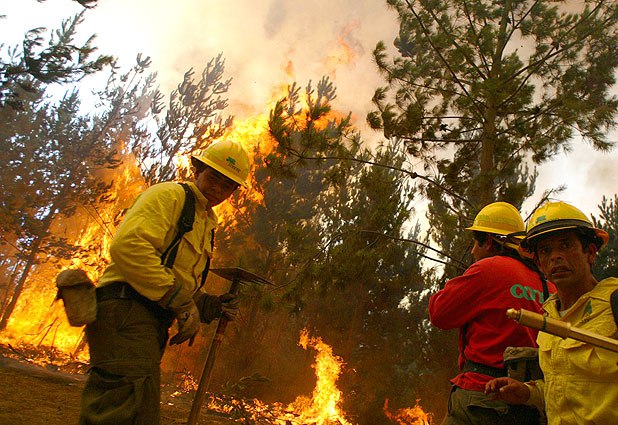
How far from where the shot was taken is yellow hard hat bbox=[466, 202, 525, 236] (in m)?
2.91

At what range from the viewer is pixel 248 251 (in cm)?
1688

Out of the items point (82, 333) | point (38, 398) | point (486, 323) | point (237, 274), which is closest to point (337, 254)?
point (237, 274)

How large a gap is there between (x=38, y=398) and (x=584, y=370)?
7.07 m

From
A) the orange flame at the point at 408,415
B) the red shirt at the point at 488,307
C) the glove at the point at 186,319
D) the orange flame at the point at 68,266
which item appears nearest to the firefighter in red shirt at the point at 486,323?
the red shirt at the point at 488,307

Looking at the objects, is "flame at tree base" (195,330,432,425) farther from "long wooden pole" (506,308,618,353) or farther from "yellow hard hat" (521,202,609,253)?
"long wooden pole" (506,308,618,353)

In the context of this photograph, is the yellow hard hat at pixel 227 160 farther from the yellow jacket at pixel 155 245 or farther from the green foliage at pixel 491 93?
the green foliage at pixel 491 93

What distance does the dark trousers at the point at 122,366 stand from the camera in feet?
6.57

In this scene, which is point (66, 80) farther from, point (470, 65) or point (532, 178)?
point (532, 178)

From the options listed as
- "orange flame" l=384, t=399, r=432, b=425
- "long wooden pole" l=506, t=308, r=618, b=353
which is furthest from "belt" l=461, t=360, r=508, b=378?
"orange flame" l=384, t=399, r=432, b=425

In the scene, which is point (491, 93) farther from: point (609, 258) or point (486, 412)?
point (609, 258)

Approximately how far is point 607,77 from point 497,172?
224 cm

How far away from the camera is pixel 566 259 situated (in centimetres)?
189

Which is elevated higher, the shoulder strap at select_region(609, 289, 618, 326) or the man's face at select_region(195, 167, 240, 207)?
the man's face at select_region(195, 167, 240, 207)

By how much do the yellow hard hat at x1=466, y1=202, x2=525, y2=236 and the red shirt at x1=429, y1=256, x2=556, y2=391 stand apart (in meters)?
0.42
